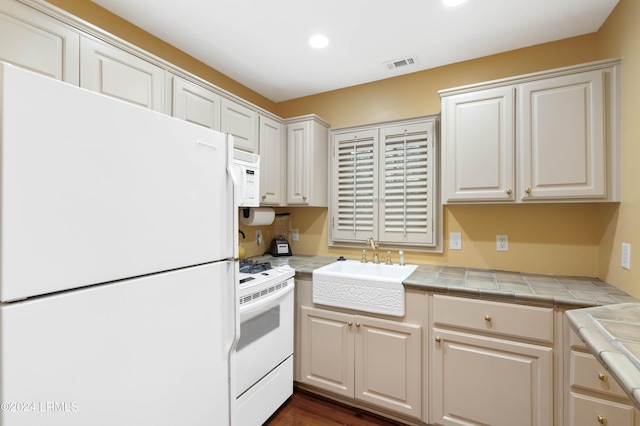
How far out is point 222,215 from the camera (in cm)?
125

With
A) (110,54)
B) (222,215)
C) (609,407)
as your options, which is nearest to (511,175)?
(609,407)

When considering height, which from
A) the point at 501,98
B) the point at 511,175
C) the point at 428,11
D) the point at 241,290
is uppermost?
the point at 428,11

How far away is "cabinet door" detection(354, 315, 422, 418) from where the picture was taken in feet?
6.11

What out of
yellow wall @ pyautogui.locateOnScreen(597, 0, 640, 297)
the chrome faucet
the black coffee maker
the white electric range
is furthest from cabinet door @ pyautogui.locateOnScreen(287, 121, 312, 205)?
yellow wall @ pyautogui.locateOnScreen(597, 0, 640, 297)

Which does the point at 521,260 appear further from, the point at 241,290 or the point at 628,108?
the point at 241,290

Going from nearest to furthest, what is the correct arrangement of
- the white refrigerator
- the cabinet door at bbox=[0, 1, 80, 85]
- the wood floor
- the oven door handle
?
the white refrigerator < the cabinet door at bbox=[0, 1, 80, 85] < the oven door handle < the wood floor

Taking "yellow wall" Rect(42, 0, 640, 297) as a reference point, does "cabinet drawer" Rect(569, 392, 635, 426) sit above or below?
below

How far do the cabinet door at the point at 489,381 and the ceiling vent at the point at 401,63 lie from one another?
6.47ft

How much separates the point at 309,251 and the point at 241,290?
1.41m

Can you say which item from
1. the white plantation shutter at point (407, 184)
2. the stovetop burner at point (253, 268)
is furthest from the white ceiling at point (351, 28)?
the stovetop burner at point (253, 268)

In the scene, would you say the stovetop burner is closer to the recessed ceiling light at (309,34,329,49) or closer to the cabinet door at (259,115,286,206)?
the cabinet door at (259,115,286,206)

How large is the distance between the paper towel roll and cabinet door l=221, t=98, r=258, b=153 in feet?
1.61

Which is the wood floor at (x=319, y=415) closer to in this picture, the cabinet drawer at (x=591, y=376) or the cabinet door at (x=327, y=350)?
the cabinet door at (x=327, y=350)

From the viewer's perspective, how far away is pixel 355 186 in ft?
8.98
